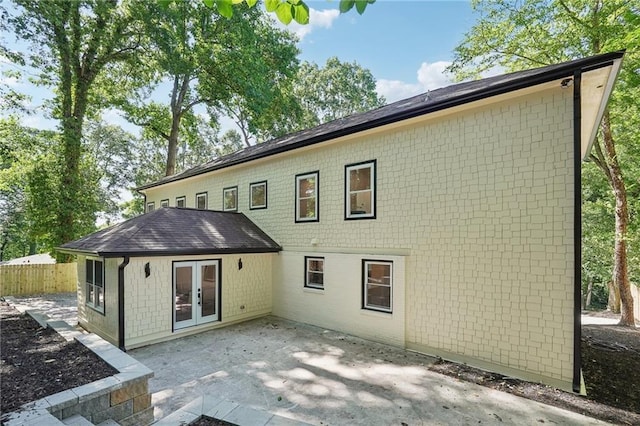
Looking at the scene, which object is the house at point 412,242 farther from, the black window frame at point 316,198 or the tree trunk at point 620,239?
the tree trunk at point 620,239

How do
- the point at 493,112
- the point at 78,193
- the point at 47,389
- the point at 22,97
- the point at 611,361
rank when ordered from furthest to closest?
1. the point at 78,193
2. the point at 22,97
3. the point at 611,361
4. the point at 493,112
5. the point at 47,389

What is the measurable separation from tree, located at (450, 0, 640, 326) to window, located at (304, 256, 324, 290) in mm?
9791

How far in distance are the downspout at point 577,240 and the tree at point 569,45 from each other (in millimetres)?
5780

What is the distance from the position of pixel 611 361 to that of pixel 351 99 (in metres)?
24.0

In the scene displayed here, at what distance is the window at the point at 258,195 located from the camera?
10859 millimetres

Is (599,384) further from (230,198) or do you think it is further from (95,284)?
(230,198)

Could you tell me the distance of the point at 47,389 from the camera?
12.4 feet

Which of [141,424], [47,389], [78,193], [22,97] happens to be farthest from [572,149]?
[22,97]

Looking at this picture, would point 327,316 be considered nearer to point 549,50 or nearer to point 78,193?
point 549,50

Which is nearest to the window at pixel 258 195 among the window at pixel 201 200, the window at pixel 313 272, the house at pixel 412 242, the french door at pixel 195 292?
the house at pixel 412 242

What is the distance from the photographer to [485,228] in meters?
6.01

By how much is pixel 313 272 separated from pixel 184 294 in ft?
11.7

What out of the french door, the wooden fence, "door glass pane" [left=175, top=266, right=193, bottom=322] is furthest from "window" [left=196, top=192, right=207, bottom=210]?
the wooden fence

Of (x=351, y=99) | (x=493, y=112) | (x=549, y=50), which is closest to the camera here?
(x=493, y=112)
